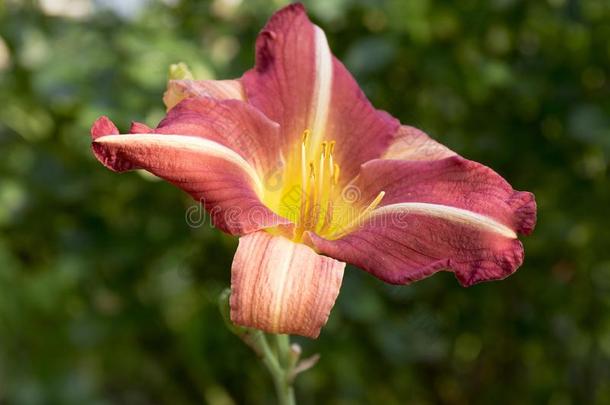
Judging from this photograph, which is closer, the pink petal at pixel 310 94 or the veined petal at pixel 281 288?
the veined petal at pixel 281 288

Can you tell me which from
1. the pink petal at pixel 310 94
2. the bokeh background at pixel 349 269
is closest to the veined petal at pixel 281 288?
the pink petal at pixel 310 94

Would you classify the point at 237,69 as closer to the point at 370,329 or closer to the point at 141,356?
the point at 370,329

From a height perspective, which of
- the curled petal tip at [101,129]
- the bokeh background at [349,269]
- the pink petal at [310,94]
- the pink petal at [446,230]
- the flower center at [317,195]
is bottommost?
the bokeh background at [349,269]

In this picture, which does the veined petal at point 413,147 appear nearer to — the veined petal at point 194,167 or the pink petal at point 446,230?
the pink petal at point 446,230

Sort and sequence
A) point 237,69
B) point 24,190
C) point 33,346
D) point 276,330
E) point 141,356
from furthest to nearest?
point 141,356
point 33,346
point 24,190
point 237,69
point 276,330

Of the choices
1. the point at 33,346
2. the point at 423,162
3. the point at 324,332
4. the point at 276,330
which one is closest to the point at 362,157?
the point at 423,162

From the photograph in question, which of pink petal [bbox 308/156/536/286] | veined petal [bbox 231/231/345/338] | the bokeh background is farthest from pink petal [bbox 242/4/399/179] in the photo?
the bokeh background

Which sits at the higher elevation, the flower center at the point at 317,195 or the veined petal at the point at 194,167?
the veined petal at the point at 194,167

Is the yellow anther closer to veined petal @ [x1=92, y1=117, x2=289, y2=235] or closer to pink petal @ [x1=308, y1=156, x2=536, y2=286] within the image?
pink petal @ [x1=308, y1=156, x2=536, y2=286]
